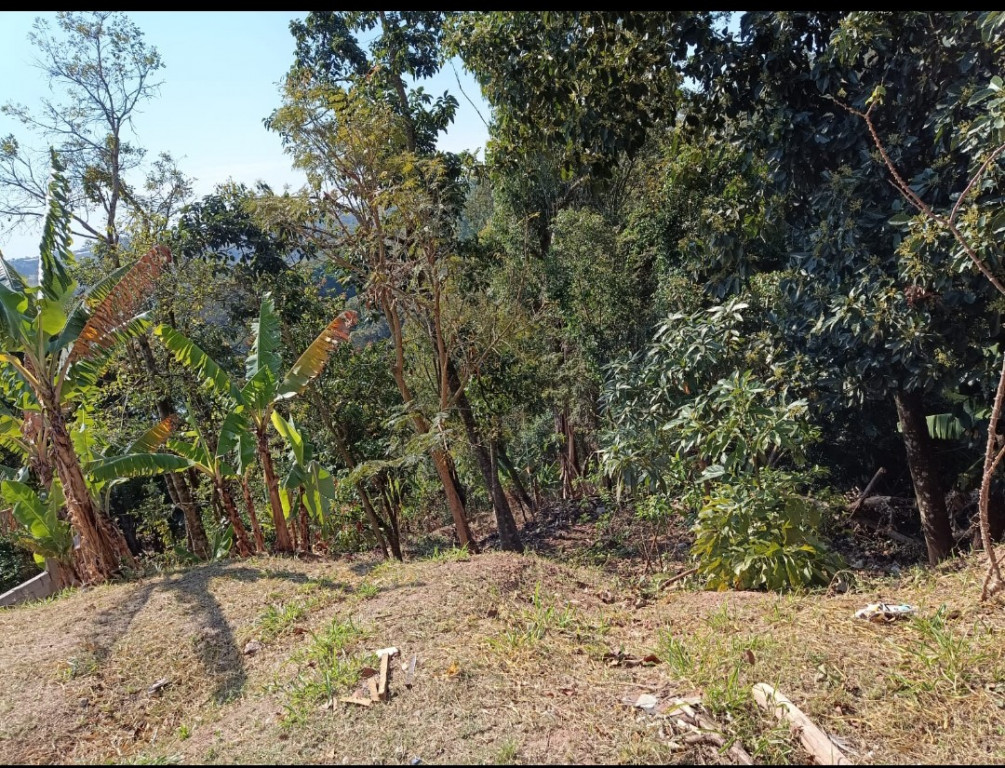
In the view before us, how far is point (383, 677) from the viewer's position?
11.9 ft

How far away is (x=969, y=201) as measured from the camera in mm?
4617

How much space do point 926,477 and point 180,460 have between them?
723 centimetres

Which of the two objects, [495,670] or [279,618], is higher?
[279,618]

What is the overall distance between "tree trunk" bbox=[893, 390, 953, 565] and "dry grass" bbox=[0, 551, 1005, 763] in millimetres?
1202

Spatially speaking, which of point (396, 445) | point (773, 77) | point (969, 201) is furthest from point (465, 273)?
point (969, 201)

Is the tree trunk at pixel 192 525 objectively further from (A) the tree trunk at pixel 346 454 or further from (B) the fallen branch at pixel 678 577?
(B) the fallen branch at pixel 678 577

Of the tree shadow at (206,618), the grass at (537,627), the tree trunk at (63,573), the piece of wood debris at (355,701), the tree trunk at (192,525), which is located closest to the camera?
the piece of wood debris at (355,701)

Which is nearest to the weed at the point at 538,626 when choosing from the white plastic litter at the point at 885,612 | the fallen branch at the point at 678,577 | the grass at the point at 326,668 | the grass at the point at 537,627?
the grass at the point at 537,627

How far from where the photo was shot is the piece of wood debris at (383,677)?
11.4ft

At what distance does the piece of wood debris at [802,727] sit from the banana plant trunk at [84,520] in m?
6.42

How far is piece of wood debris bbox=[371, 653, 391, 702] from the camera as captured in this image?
3.49 m

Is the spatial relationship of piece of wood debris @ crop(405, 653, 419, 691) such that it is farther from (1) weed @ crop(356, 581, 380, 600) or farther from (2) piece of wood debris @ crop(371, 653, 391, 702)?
(1) weed @ crop(356, 581, 380, 600)

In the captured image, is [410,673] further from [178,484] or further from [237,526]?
[178,484]

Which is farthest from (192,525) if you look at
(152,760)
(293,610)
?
(152,760)
